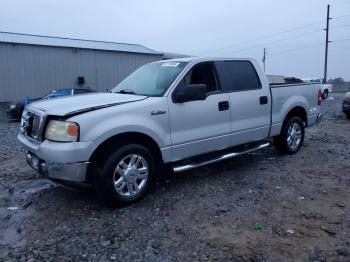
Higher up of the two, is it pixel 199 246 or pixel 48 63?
pixel 48 63

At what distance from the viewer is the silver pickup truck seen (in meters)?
3.72

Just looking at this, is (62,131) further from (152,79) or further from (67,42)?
(67,42)

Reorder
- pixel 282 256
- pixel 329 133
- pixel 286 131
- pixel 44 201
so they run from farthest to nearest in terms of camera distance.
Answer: pixel 329 133, pixel 286 131, pixel 44 201, pixel 282 256

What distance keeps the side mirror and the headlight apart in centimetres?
141

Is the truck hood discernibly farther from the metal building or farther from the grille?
the metal building

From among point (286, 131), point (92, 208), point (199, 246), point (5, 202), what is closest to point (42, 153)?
point (92, 208)

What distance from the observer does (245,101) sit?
17.3ft

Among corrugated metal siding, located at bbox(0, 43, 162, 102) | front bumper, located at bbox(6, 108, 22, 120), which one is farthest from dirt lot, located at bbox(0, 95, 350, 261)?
corrugated metal siding, located at bbox(0, 43, 162, 102)

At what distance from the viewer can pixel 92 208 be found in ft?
13.6

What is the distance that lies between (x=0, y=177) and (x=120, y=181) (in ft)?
8.99

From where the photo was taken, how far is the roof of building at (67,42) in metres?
21.0

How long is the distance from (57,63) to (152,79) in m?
18.7

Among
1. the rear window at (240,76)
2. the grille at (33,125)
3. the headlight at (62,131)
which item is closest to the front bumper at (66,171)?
the headlight at (62,131)

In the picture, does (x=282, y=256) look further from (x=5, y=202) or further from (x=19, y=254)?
(x=5, y=202)
